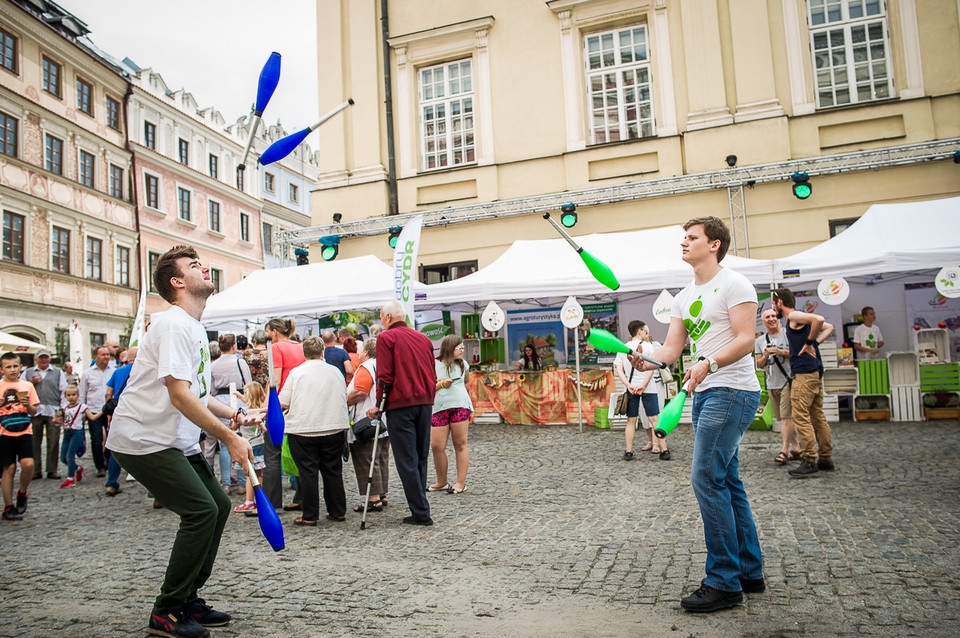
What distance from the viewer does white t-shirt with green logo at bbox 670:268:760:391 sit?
351 centimetres

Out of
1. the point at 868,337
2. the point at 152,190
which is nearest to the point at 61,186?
the point at 152,190

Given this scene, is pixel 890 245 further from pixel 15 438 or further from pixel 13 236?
pixel 13 236

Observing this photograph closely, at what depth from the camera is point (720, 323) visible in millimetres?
3584

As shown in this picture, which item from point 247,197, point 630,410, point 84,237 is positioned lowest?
point 630,410

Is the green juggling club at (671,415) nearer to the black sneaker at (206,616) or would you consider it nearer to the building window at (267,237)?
the black sneaker at (206,616)

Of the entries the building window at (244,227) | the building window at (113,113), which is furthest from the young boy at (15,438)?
the building window at (244,227)

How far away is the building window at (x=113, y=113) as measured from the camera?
1168 inches

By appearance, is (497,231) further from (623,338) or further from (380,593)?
(380,593)

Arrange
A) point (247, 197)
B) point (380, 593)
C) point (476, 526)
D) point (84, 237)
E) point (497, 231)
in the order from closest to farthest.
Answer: point (380, 593), point (476, 526), point (497, 231), point (84, 237), point (247, 197)

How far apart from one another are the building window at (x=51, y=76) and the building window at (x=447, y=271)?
62.5ft

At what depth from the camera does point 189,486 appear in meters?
3.38

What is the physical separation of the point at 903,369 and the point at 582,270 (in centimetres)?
540

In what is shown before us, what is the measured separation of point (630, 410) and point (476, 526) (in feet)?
12.3

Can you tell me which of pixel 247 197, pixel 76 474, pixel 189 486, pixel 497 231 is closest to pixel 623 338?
pixel 497 231
